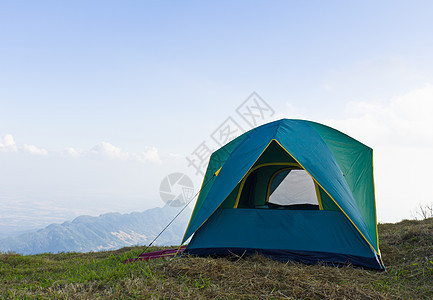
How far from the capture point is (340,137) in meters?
6.50

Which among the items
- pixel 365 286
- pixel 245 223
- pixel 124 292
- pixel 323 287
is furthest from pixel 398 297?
pixel 124 292

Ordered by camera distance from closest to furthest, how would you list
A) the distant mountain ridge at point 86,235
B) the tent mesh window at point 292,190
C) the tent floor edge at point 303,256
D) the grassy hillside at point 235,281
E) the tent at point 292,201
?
the grassy hillside at point 235,281, the tent floor edge at point 303,256, the tent at point 292,201, the tent mesh window at point 292,190, the distant mountain ridge at point 86,235

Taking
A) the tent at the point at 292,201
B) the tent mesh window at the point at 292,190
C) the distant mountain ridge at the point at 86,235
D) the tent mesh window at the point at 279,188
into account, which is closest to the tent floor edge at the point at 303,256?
the tent at the point at 292,201

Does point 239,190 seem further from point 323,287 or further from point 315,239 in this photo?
point 323,287

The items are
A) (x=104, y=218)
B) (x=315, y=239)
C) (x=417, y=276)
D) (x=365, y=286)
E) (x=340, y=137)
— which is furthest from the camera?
(x=104, y=218)

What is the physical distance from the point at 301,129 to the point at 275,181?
1.23 meters

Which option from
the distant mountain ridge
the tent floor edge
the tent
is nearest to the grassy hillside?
the tent floor edge

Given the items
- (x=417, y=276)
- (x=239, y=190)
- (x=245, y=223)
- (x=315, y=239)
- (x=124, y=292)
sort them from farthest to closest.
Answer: (x=239, y=190)
(x=245, y=223)
(x=315, y=239)
(x=417, y=276)
(x=124, y=292)

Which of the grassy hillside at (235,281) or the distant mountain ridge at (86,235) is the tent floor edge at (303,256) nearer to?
the grassy hillside at (235,281)

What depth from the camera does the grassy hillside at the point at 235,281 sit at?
11.5ft

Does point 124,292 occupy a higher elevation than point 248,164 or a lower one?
lower

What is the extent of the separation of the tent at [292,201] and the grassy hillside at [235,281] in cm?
33

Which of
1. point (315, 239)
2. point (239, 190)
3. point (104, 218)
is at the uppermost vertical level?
point (239, 190)

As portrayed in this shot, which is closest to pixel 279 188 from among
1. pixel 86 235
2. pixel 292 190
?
pixel 292 190
